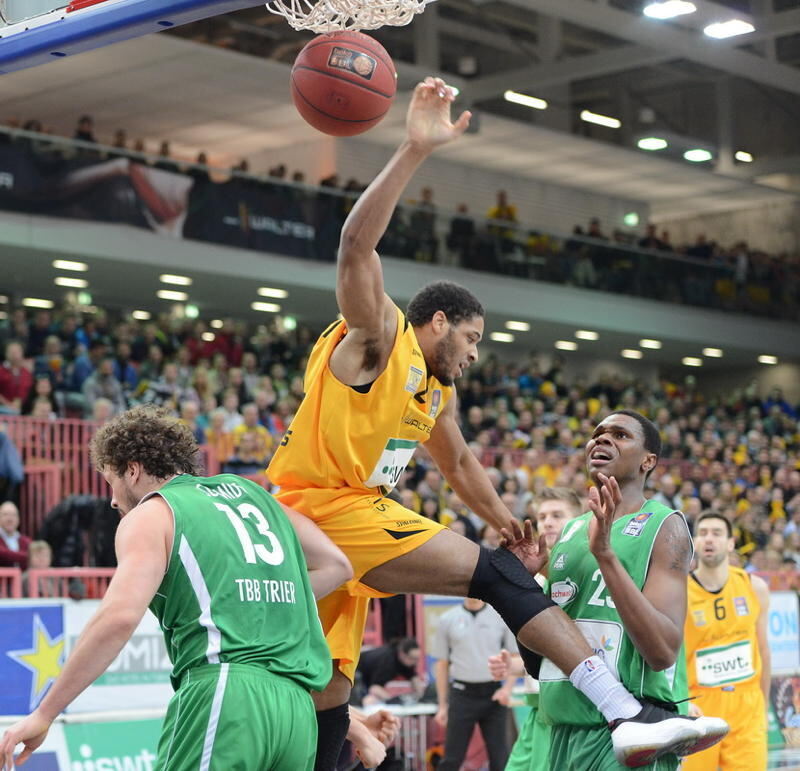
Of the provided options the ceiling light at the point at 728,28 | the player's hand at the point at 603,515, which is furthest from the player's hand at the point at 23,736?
the ceiling light at the point at 728,28

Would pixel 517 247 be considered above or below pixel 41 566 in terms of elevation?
above

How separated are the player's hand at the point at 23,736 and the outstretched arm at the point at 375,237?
1870 millimetres

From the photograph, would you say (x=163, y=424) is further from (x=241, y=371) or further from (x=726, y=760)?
(x=241, y=371)

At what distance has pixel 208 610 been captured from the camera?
4344 millimetres

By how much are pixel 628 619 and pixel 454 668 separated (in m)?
6.84

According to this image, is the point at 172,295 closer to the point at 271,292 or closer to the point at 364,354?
the point at 271,292

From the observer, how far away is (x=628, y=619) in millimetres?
5000

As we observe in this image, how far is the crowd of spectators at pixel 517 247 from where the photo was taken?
23.6 meters

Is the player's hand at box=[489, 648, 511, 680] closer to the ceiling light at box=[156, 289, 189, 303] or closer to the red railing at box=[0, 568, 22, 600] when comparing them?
the red railing at box=[0, 568, 22, 600]

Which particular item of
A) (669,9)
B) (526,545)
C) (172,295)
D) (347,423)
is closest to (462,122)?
(347,423)

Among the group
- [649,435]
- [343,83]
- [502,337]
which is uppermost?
[502,337]

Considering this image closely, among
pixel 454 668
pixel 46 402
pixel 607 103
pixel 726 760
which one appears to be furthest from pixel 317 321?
pixel 726 760

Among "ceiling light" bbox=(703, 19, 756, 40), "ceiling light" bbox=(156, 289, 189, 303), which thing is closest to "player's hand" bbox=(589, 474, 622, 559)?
"ceiling light" bbox=(703, 19, 756, 40)

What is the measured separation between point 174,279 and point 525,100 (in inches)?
313
